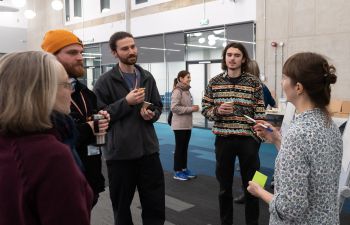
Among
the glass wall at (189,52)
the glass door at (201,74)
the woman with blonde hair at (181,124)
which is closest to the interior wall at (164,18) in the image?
the glass wall at (189,52)

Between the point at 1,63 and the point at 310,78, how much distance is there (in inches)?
43.7

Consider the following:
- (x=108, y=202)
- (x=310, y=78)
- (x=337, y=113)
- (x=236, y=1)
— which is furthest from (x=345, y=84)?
(x=310, y=78)

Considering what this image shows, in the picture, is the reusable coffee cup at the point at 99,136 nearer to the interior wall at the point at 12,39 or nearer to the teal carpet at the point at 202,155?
the teal carpet at the point at 202,155

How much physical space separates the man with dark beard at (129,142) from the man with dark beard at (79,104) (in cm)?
45

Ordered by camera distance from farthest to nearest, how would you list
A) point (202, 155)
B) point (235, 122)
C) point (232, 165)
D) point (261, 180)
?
point (202, 155) → point (232, 165) → point (235, 122) → point (261, 180)

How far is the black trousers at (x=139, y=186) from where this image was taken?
2502 millimetres

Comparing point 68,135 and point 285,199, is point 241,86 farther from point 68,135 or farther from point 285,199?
point 68,135

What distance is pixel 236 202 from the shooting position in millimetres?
3740

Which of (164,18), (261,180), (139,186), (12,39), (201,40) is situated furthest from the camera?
(12,39)

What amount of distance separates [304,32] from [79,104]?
624 cm

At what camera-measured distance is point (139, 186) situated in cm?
259

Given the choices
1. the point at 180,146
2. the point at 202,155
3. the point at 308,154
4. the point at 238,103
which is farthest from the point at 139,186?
the point at 202,155

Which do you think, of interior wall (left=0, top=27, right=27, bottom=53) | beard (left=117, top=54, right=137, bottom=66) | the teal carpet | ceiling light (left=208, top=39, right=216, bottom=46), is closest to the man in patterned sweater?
beard (left=117, top=54, right=137, bottom=66)

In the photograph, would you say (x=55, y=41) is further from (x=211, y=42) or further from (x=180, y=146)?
(x=211, y=42)
